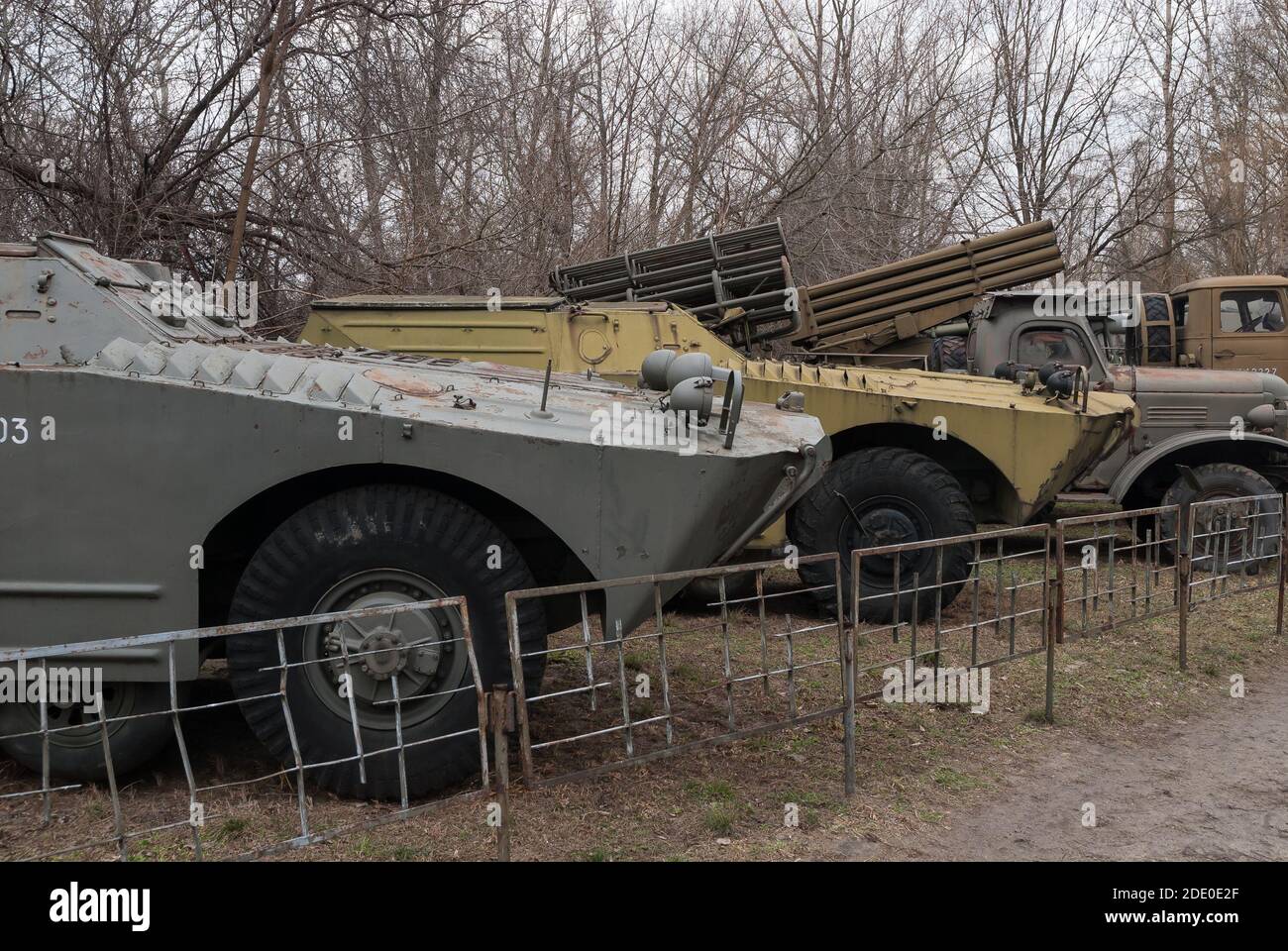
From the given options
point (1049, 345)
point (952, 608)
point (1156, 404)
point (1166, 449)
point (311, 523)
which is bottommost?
point (952, 608)

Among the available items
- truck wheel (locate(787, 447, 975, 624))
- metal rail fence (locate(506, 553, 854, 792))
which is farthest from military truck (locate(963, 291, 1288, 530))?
metal rail fence (locate(506, 553, 854, 792))

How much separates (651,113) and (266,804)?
1255 centimetres

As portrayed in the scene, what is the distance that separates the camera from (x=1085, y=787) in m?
4.70

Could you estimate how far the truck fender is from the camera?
32.2 ft

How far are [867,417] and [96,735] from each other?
17.0 ft

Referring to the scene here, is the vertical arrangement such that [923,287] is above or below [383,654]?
above

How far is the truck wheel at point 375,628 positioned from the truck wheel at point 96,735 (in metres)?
0.44

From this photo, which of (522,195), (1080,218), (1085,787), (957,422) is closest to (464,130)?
(522,195)

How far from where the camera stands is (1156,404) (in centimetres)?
1034

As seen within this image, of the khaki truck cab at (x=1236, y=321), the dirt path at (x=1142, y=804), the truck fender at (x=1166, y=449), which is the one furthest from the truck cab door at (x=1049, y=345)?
the dirt path at (x=1142, y=804)

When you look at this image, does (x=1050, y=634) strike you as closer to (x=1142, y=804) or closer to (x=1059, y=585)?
(x=1059, y=585)

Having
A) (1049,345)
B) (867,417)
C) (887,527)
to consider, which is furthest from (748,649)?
(1049,345)

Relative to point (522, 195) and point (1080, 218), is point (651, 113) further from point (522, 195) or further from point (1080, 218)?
point (1080, 218)

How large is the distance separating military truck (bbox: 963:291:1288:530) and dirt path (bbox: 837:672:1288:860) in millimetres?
4539
